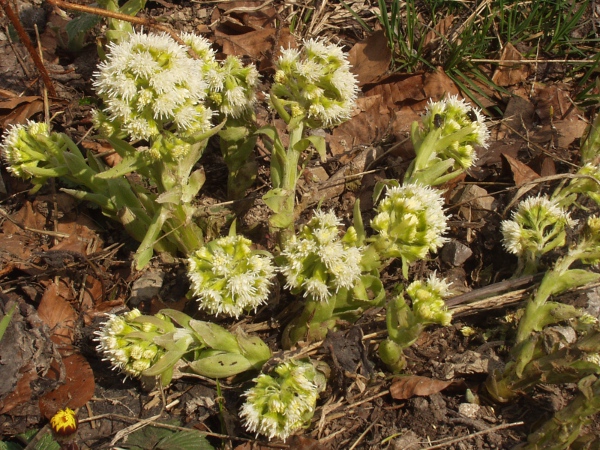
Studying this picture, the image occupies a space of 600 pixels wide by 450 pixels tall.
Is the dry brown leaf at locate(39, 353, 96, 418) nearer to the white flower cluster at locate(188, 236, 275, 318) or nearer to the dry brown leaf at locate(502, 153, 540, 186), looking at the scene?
the white flower cluster at locate(188, 236, 275, 318)

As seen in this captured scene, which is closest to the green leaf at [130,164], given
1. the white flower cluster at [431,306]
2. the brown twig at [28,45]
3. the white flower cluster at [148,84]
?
the white flower cluster at [148,84]

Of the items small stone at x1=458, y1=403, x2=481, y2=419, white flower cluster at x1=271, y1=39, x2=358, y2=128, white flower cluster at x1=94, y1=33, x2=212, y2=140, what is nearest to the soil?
small stone at x1=458, y1=403, x2=481, y2=419

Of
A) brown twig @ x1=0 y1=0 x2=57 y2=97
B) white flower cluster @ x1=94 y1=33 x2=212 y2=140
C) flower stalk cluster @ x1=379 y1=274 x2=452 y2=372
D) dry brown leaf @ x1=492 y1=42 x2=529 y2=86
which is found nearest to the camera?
white flower cluster @ x1=94 y1=33 x2=212 y2=140

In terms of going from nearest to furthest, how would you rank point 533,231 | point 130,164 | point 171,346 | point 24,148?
point 171,346
point 130,164
point 24,148
point 533,231

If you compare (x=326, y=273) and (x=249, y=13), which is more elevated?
(x=249, y=13)

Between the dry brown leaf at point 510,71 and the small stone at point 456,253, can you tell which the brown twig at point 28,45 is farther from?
the dry brown leaf at point 510,71

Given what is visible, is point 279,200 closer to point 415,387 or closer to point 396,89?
point 415,387

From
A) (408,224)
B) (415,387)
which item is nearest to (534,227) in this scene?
(408,224)
